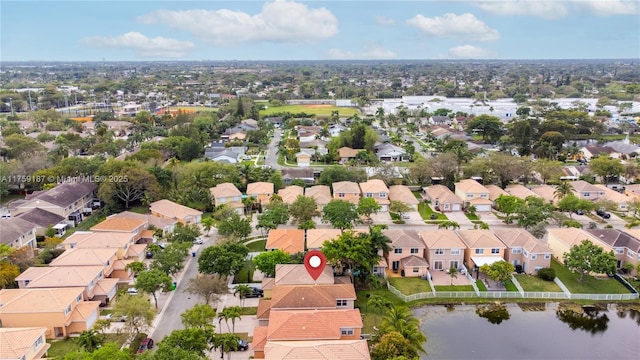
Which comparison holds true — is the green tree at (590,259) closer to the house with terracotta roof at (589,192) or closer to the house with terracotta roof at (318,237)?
the house with terracotta roof at (318,237)

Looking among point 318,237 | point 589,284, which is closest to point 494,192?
point 589,284

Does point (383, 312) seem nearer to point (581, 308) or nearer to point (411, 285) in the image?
point (411, 285)

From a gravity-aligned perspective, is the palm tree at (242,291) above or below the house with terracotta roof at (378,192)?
below

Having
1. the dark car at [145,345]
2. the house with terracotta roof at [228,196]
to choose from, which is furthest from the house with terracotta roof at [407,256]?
the house with terracotta roof at [228,196]

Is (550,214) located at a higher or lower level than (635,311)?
higher

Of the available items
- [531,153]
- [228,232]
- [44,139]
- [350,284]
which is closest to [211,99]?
[44,139]

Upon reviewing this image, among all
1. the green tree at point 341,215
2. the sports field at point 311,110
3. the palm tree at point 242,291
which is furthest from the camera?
the sports field at point 311,110
